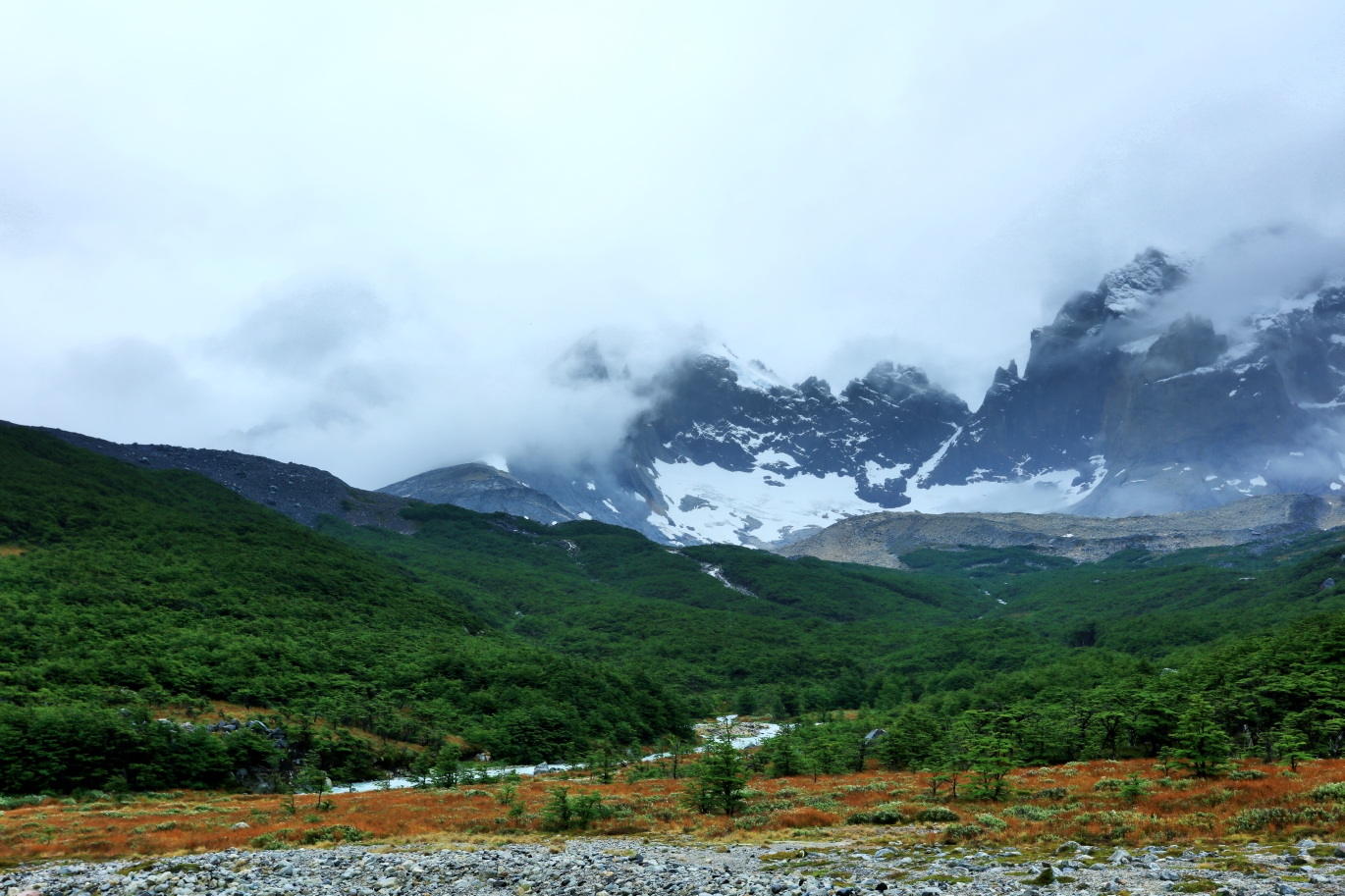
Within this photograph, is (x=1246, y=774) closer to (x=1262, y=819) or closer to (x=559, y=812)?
(x=1262, y=819)

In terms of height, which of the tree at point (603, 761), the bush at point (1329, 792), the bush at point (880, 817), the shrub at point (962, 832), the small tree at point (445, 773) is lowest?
the tree at point (603, 761)

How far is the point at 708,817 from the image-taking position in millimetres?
34281

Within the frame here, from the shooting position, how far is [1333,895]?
14.4 m

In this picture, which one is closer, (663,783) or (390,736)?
(663,783)

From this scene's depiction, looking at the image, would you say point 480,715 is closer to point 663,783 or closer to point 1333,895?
point 663,783

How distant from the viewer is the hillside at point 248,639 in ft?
236

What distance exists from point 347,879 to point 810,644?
161709mm

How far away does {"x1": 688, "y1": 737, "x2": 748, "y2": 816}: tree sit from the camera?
33812mm

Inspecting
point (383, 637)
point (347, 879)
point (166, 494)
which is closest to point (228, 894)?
point (347, 879)

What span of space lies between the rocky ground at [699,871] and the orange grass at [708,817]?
285 centimetres

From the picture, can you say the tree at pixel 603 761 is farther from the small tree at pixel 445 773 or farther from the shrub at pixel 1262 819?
the shrub at pixel 1262 819

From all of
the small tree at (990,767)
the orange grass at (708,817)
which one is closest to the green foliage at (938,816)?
the orange grass at (708,817)

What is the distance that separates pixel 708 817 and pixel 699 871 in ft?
47.3

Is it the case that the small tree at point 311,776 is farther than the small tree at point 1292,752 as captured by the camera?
Yes
